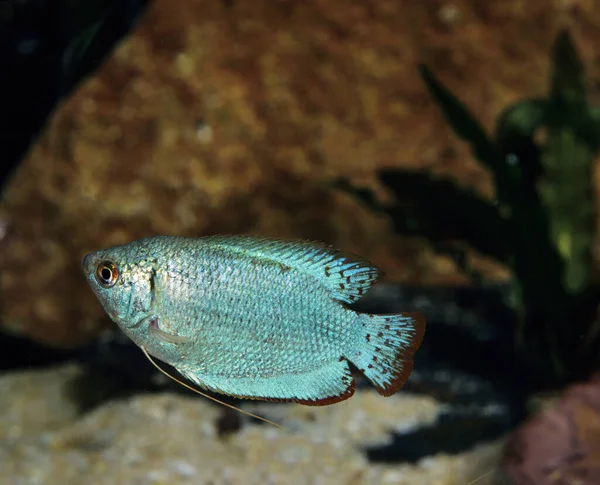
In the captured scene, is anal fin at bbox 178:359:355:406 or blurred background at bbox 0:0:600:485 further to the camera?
blurred background at bbox 0:0:600:485

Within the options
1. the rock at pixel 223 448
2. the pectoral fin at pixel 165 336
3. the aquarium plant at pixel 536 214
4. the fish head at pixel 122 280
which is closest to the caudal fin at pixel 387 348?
the pectoral fin at pixel 165 336

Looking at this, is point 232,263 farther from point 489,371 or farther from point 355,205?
point 355,205

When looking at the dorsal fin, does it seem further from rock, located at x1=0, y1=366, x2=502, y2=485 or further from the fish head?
rock, located at x1=0, y1=366, x2=502, y2=485

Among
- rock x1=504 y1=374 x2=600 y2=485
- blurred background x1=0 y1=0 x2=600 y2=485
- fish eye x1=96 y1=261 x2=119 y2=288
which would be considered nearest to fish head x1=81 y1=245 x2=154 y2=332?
fish eye x1=96 y1=261 x2=119 y2=288

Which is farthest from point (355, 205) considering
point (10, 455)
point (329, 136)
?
point (10, 455)

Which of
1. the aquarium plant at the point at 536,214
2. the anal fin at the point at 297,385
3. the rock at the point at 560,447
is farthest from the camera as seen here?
the aquarium plant at the point at 536,214

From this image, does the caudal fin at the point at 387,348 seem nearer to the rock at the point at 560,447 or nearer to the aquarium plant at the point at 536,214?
the rock at the point at 560,447
